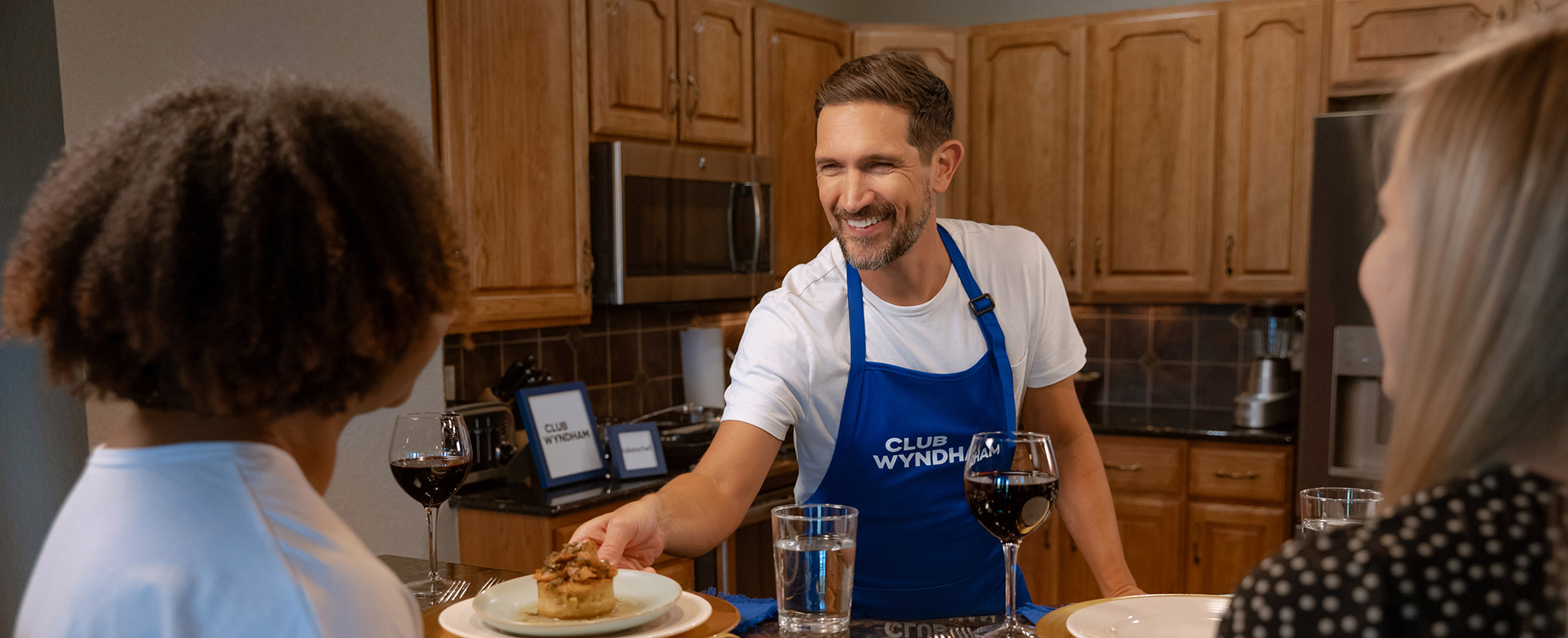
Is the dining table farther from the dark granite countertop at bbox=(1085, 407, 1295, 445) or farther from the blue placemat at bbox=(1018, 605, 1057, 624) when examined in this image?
the dark granite countertop at bbox=(1085, 407, 1295, 445)

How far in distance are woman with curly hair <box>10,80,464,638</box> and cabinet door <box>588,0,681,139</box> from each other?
8.23ft

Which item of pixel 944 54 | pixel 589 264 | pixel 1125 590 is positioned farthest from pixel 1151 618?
pixel 944 54

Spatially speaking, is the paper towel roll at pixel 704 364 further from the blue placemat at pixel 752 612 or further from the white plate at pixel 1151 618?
the white plate at pixel 1151 618

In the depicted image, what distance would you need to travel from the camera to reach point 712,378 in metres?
3.84

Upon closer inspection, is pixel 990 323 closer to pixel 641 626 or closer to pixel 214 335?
pixel 641 626

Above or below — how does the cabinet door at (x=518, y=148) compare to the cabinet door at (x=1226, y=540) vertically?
above

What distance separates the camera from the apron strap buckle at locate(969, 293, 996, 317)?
1.89 meters

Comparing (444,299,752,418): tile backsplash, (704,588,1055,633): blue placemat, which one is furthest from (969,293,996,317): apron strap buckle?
(444,299,752,418): tile backsplash

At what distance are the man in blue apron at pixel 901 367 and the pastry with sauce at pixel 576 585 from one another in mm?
599

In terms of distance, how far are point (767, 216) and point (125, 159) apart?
120 inches

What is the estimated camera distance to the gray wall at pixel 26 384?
1931 millimetres

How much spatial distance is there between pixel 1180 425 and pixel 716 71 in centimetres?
191

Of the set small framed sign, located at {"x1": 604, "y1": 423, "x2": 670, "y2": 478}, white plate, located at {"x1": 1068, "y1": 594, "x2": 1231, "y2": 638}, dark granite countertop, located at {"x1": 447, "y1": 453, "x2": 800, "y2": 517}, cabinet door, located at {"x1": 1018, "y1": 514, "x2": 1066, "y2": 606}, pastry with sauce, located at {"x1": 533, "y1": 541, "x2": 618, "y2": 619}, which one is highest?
pastry with sauce, located at {"x1": 533, "y1": 541, "x2": 618, "y2": 619}

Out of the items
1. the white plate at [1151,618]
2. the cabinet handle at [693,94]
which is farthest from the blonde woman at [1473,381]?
the cabinet handle at [693,94]
